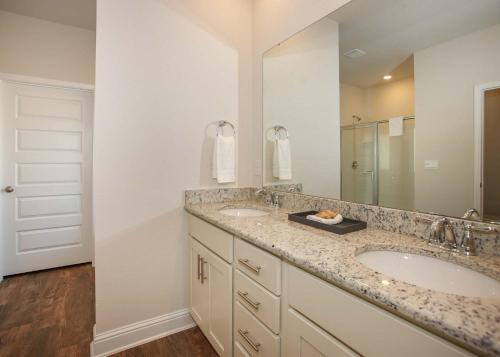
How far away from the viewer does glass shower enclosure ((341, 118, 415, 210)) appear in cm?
114

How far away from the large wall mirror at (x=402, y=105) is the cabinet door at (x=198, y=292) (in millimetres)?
805

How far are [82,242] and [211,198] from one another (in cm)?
203

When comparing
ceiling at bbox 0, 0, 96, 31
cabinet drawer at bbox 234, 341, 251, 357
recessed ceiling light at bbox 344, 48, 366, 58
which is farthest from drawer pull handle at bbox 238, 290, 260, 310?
ceiling at bbox 0, 0, 96, 31

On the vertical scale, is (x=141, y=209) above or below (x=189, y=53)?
below

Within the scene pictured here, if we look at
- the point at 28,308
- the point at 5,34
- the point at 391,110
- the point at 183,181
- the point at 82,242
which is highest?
the point at 5,34

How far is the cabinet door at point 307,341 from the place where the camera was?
0.73m

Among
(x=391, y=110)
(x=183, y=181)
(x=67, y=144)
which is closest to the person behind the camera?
(x=391, y=110)

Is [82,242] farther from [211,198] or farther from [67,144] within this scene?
[211,198]

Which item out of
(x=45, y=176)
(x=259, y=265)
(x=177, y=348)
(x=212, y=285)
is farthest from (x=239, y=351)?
(x=45, y=176)

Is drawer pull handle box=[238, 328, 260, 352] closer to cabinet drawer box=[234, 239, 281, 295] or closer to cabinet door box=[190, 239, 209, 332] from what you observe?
cabinet drawer box=[234, 239, 281, 295]

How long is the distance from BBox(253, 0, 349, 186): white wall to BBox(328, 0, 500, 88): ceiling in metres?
0.15

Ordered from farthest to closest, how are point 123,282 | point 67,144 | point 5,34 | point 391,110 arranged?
point 67,144
point 5,34
point 123,282
point 391,110

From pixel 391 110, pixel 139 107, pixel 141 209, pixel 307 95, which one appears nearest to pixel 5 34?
pixel 139 107

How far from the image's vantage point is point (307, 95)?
171 centimetres
